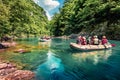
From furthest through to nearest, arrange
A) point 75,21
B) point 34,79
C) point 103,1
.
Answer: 1. point 75,21
2. point 103,1
3. point 34,79

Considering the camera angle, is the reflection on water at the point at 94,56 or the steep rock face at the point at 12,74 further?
the reflection on water at the point at 94,56

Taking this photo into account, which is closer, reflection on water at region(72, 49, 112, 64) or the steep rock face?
the steep rock face

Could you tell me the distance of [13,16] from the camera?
53.3 m

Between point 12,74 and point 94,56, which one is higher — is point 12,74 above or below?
below

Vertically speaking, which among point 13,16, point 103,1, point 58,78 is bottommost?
point 58,78

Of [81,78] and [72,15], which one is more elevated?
[72,15]

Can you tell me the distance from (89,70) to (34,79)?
5400 mm

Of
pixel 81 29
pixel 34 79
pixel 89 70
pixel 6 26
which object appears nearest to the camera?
pixel 34 79

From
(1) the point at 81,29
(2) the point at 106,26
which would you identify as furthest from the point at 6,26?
(1) the point at 81,29

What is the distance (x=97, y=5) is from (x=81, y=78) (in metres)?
45.7

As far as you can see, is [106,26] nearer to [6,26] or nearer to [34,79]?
[6,26]

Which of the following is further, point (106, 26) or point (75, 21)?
point (75, 21)

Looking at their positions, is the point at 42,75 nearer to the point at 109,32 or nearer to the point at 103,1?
the point at 109,32

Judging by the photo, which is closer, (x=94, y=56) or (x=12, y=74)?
(x=12, y=74)
